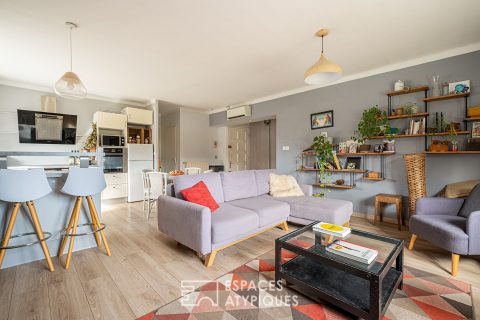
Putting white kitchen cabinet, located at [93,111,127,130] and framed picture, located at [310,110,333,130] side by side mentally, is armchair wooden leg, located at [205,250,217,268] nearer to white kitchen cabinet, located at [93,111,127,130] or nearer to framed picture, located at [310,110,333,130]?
framed picture, located at [310,110,333,130]

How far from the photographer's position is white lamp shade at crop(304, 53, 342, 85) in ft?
7.55

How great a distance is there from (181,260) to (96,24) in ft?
9.02

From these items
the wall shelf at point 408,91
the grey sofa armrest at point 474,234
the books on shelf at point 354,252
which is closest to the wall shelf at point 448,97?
the wall shelf at point 408,91

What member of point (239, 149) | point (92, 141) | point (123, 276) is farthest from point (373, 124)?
point (92, 141)

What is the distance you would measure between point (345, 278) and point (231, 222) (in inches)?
44.0

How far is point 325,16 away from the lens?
7.45 feet

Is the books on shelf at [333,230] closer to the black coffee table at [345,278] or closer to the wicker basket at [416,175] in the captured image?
the black coffee table at [345,278]

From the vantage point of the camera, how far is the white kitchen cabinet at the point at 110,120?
15.7ft

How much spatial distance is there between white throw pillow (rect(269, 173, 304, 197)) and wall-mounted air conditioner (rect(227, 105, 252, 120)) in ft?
8.31

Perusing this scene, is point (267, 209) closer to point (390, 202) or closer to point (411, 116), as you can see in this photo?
point (390, 202)

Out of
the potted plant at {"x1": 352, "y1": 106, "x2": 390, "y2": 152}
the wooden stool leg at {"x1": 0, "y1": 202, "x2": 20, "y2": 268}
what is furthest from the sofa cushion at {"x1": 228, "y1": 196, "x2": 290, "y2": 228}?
the wooden stool leg at {"x1": 0, "y1": 202, "x2": 20, "y2": 268}

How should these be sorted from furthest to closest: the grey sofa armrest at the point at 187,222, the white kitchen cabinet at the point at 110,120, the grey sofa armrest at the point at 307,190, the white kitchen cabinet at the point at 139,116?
the white kitchen cabinet at the point at 139,116
the white kitchen cabinet at the point at 110,120
the grey sofa armrest at the point at 307,190
the grey sofa armrest at the point at 187,222

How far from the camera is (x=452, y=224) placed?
2.16 meters

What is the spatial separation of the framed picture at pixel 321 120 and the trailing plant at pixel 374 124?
0.68 metres
